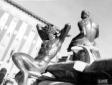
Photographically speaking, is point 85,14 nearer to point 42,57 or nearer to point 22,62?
point 42,57

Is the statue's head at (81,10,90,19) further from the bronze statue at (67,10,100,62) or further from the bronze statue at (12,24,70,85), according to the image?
the bronze statue at (12,24,70,85)

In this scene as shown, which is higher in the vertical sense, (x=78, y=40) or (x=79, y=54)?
(x=78, y=40)

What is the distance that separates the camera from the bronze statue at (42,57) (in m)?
2.94

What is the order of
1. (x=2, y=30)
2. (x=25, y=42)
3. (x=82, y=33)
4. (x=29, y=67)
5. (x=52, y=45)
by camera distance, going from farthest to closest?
(x=25, y=42) → (x=2, y=30) → (x=82, y=33) → (x=52, y=45) → (x=29, y=67)

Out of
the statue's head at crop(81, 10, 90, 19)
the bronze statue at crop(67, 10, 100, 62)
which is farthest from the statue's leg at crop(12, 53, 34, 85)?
the statue's head at crop(81, 10, 90, 19)

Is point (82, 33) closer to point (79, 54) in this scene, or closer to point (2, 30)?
point (79, 54)

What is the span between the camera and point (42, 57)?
3098 mm

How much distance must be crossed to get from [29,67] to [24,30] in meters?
11.0

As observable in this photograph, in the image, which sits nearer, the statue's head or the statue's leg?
the statue's leg

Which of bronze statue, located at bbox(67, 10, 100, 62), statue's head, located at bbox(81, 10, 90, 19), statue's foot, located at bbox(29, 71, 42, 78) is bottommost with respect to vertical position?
statue's foot, located at bbox(29, 71, 42, 78)

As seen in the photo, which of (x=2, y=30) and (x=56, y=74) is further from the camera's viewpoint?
(x=2, y=30)

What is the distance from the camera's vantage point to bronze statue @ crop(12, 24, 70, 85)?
2.94 m

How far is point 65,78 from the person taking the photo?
2.72m

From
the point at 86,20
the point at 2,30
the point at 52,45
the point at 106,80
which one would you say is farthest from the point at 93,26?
the point at 2,30
